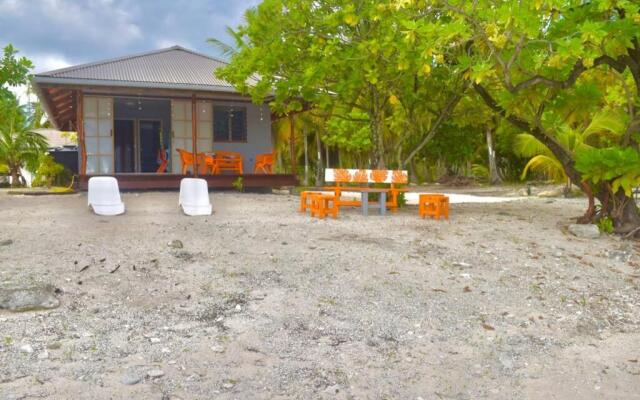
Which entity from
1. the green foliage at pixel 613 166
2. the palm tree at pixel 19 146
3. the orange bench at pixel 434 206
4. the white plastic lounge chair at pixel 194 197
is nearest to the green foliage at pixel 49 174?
the palm tree at pixel 19 146

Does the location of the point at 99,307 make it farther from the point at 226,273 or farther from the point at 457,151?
the point at 457,151

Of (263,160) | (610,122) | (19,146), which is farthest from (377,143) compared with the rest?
(19,146)

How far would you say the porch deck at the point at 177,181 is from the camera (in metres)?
13.9

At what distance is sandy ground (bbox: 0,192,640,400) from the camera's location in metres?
3.42

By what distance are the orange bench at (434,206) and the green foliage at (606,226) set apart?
2295 mm

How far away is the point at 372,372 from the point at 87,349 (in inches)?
76.9

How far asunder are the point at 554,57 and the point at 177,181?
10448 millimetres

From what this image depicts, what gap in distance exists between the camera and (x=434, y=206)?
30.5 feet

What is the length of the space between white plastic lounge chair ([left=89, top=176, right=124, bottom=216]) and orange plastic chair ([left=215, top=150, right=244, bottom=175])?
5.60 m

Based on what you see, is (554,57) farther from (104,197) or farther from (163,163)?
(163,163)

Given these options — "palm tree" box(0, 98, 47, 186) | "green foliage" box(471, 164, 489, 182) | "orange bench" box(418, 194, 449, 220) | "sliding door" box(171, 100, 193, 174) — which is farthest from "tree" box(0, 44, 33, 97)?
"green foliage" box(471, 164, 489, 182)

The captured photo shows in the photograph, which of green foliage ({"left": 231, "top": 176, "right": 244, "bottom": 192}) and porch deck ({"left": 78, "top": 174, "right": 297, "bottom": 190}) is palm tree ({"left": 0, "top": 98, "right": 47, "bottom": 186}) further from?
green foliage ({"left": 231, "top": 176, "right": 244, "bottom": 192})

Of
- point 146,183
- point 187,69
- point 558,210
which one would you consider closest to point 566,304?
point 558,210

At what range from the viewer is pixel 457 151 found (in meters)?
26.9
